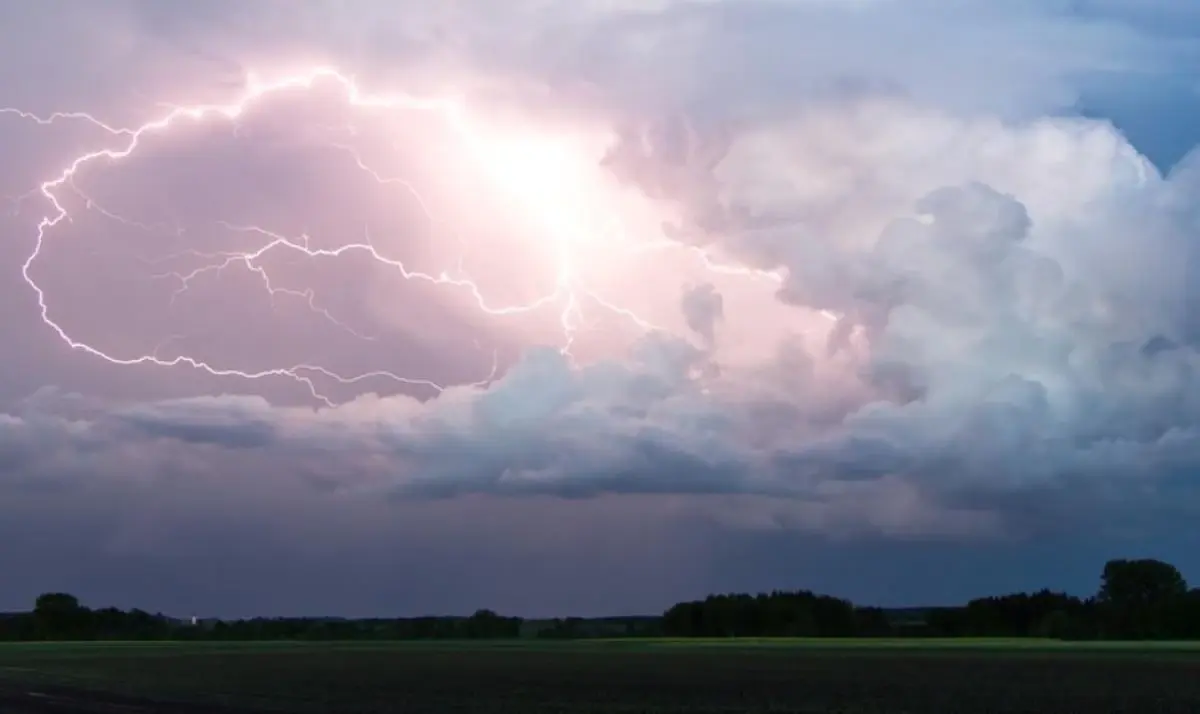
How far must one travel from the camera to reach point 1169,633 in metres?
133

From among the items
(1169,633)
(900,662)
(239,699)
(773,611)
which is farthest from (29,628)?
(239,699)

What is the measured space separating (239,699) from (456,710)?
9.99 m

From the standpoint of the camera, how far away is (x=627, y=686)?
50.2 metres

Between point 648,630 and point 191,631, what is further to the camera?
point 191,631

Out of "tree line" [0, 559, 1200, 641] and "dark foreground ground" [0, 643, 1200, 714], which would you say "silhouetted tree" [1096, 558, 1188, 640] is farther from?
"dark foreground ground" [0, 643, 1200, 714]

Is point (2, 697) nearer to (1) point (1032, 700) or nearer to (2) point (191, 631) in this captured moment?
(1) point (1032, 700)

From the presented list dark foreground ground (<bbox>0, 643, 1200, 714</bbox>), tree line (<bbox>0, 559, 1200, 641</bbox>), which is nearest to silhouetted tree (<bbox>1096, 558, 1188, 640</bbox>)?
tree line (<bbox>0, 559, 1200, 641</bbox>)

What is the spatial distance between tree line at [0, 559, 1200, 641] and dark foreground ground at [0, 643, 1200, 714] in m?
63.6

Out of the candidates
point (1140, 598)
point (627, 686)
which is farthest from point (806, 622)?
point (627, 686)

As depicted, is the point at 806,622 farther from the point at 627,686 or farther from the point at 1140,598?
the point at 627,686

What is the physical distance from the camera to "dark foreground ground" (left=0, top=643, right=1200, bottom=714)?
3947 centimetres

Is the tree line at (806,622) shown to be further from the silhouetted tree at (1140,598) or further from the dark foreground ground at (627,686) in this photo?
the dark foreground ground at (627,686)

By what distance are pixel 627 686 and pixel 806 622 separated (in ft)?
380

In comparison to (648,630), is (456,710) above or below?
below
